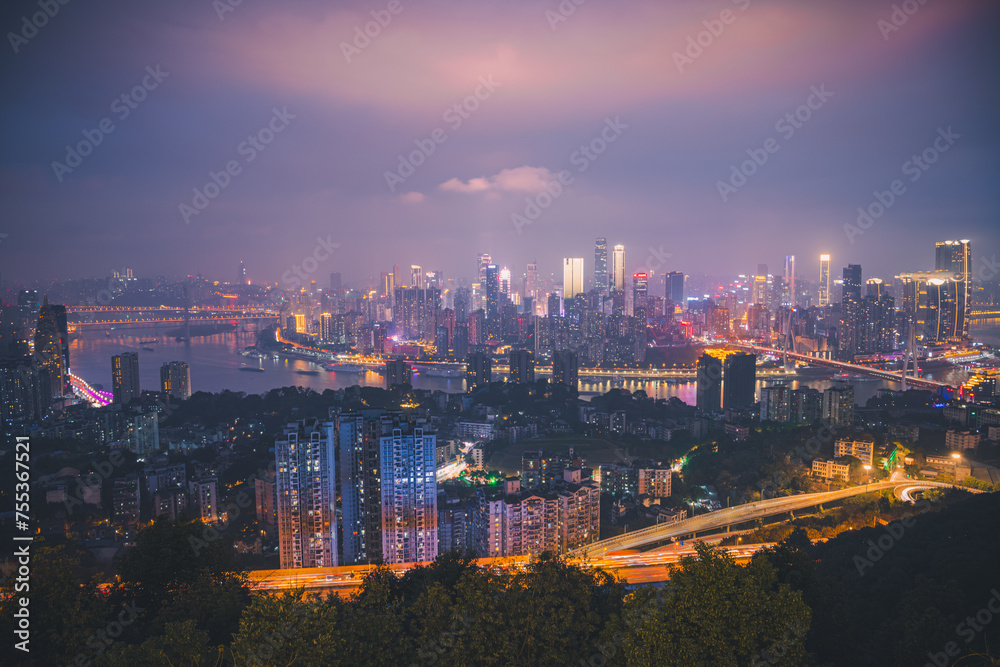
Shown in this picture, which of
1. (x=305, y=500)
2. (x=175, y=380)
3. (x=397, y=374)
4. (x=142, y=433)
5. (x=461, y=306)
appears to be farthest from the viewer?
(x=461, y=306)

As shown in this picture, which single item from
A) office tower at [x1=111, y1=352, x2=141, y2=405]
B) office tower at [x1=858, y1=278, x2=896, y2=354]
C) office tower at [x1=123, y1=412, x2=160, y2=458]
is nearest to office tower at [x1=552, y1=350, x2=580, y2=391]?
office tower at [x1=123, y1=412, x2=160, y2=458]

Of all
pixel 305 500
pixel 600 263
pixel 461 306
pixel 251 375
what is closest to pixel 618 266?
pixel 600 263

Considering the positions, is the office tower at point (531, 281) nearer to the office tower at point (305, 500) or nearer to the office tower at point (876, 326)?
the office tower at point (876, 326)

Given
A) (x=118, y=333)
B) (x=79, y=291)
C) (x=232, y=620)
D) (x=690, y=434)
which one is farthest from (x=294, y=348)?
(x=232, y=620)

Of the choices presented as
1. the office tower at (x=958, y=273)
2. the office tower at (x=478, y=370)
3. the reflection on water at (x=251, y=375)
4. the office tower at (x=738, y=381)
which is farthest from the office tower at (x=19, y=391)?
the office tower at (x=958, y=273)

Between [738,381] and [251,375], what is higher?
[738,381]

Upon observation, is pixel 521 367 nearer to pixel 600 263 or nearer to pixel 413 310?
pixel 413 310
